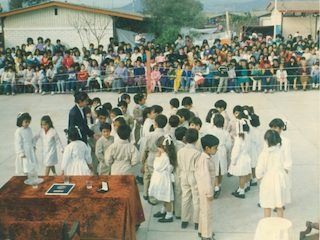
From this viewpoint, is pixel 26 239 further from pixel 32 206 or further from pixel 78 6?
pixel 78 6

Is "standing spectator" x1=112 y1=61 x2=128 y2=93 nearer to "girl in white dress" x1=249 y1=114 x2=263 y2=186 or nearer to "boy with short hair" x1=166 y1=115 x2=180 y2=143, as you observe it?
"girl in white dress" x1=249 y1=114 x2=263 y2=186

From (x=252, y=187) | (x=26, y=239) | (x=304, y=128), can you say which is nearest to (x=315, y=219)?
(x=252, y=187)

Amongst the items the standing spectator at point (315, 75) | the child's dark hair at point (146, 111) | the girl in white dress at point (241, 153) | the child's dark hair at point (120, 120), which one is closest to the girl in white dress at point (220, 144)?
the girl in white dress at point (241, 153)

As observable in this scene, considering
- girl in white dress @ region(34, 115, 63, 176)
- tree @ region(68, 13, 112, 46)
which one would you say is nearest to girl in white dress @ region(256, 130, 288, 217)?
girl in white dress @ region(34, 115, 63, 176)

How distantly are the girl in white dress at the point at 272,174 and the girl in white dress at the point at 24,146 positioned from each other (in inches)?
142

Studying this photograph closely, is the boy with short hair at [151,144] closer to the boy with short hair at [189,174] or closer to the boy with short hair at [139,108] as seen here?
the boy with short hair at [189,174]

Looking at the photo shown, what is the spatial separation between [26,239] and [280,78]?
1187 centimetres

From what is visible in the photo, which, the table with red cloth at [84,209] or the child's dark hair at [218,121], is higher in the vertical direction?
the child's dark hair at [218,121]

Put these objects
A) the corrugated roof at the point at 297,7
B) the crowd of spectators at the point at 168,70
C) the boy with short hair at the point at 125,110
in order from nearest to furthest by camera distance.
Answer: the boy with short hair at the point at 125,110
the crowd of spectators at the point at 168,70
the corrugated roof at the point at 297,7

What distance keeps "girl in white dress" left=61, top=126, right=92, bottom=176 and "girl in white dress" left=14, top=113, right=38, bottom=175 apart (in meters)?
1.21

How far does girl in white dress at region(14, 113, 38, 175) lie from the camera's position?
267 inches

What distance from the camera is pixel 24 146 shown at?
6887 mm

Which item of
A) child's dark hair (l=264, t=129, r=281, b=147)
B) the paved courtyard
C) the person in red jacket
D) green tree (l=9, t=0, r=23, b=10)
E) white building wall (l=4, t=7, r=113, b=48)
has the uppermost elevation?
green tree (l=9, t=0, r=23, b=10)

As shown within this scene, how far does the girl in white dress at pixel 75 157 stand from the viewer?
5891mm
